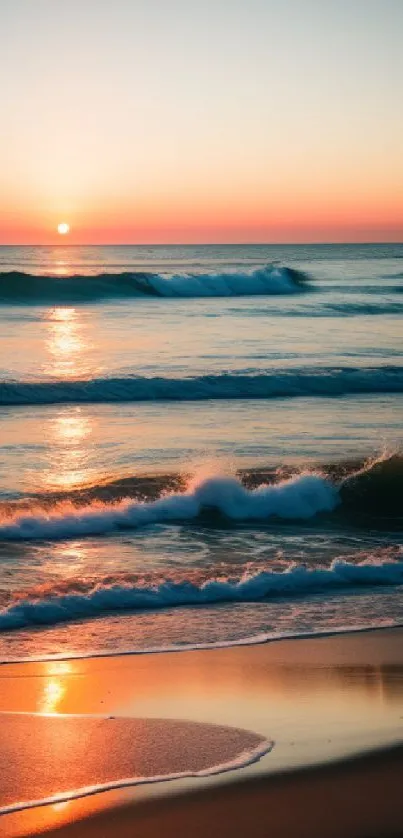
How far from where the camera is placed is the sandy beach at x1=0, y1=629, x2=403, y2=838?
489 cm

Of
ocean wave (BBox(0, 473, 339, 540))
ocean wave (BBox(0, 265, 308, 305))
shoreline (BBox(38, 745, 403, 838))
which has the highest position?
ocean wave (BBox(0, 265, 308, 305))

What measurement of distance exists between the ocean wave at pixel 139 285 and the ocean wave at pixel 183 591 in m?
38.0

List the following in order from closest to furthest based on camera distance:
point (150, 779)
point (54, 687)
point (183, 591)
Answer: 1. point (150, 779)
2. point (54, 687)
3. point (183, 591)

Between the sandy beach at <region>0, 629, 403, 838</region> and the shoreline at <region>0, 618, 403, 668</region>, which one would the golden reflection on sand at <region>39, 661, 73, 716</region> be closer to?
the sandy beach at <region>0, 629, 403, 838</region>

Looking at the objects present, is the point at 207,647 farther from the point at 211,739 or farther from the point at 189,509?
the point at 189,509

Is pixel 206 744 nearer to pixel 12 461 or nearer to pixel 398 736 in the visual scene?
pixel 398 736

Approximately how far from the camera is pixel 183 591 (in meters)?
8.65

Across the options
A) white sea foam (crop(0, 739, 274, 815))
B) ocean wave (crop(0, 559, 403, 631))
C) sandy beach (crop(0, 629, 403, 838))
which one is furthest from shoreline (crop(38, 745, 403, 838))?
ocean wave (crop(0, 559, 403, 631))

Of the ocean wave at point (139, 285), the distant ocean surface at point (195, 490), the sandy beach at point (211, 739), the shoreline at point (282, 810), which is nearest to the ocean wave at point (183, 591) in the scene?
the distant ocean surface at point (195, 490)

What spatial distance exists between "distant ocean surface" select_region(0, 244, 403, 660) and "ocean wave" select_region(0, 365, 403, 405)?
51 millimetres

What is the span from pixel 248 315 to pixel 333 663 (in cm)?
3201

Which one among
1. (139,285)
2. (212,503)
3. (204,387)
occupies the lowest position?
(212,503)

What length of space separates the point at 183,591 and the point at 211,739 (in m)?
2.98

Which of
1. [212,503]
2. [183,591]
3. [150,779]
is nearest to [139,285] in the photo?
[212,503]
